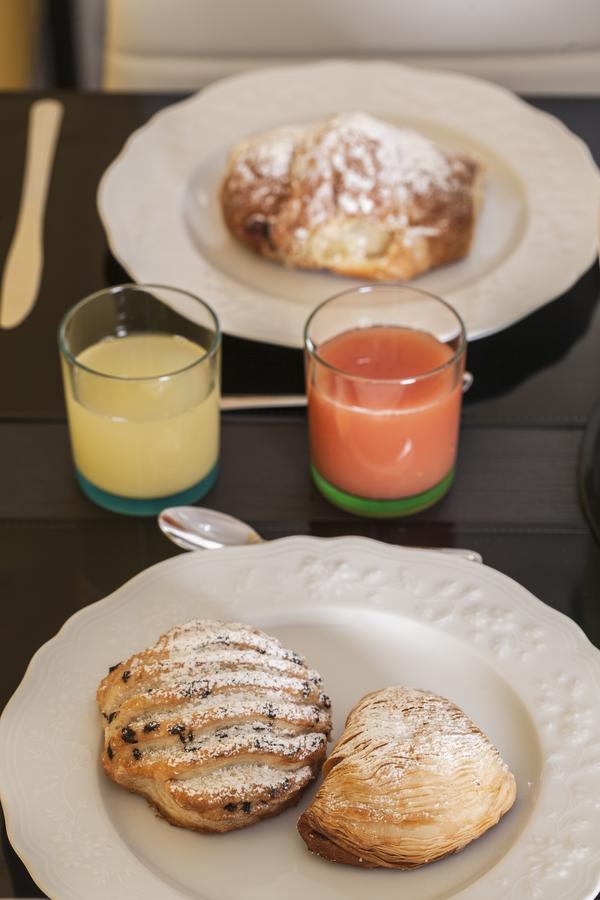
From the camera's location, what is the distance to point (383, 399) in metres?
1.04

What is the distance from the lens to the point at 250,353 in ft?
4.12

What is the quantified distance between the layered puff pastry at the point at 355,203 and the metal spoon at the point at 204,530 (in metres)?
0.40

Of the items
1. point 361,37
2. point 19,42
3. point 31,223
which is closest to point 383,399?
point 31,223

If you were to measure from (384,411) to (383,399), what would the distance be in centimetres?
1

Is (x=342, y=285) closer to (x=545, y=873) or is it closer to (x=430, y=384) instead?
(x=430, y=384)

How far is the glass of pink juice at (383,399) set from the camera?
104cm

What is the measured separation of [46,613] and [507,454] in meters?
0.47

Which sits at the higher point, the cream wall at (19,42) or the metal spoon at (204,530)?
the metal spoon at (204,530)

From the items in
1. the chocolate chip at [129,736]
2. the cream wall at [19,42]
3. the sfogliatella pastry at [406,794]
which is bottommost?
the cream wall at [19,42]

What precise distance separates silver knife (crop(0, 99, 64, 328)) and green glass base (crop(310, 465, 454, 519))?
44cm

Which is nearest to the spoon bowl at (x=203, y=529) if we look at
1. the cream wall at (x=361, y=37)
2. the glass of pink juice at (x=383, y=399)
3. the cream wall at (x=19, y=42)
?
the glass of pink juice at (x=383, y=399)

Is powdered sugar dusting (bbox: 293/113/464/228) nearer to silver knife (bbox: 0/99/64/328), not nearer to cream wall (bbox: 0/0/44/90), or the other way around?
silver knife (bbox: 0/99/64/328)

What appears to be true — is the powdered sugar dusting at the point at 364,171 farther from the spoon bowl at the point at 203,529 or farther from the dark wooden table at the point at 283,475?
the spoon bowl at the point at 203,529

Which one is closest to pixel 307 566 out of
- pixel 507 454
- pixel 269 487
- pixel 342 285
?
pixel 269 487
